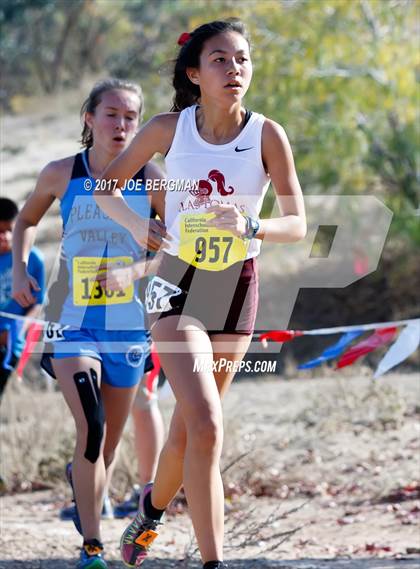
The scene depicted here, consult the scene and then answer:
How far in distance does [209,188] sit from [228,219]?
1.14 ft

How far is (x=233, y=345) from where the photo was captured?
416 centimetres

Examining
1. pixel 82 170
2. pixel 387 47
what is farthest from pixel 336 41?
pixel 82 170

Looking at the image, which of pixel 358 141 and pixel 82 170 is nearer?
pixel 82 170

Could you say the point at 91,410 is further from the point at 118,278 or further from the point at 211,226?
the point at 211,226

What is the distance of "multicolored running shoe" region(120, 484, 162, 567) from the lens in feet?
14.4

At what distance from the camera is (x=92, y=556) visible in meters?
4.62

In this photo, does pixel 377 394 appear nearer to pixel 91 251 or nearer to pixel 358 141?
pixel 91 251

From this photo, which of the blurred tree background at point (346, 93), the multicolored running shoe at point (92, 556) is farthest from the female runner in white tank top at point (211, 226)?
the blurred tree background at point (346, 93)

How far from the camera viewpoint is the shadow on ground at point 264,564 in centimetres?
492

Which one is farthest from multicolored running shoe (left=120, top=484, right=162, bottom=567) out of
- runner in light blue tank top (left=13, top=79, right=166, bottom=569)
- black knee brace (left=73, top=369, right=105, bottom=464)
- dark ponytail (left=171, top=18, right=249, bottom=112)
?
dark ponytail (left=171, top=18, right=249, bottom=112)

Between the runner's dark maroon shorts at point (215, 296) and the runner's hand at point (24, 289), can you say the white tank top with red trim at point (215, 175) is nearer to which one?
the runner's dark maroon shorts at point (215, 296)

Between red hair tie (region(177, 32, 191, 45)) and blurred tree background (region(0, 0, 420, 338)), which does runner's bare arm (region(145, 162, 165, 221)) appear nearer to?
red hair tie (region(177, 32, 191, 45))

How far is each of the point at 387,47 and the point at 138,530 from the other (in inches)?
319

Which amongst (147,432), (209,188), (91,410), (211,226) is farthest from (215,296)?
(147,432)
